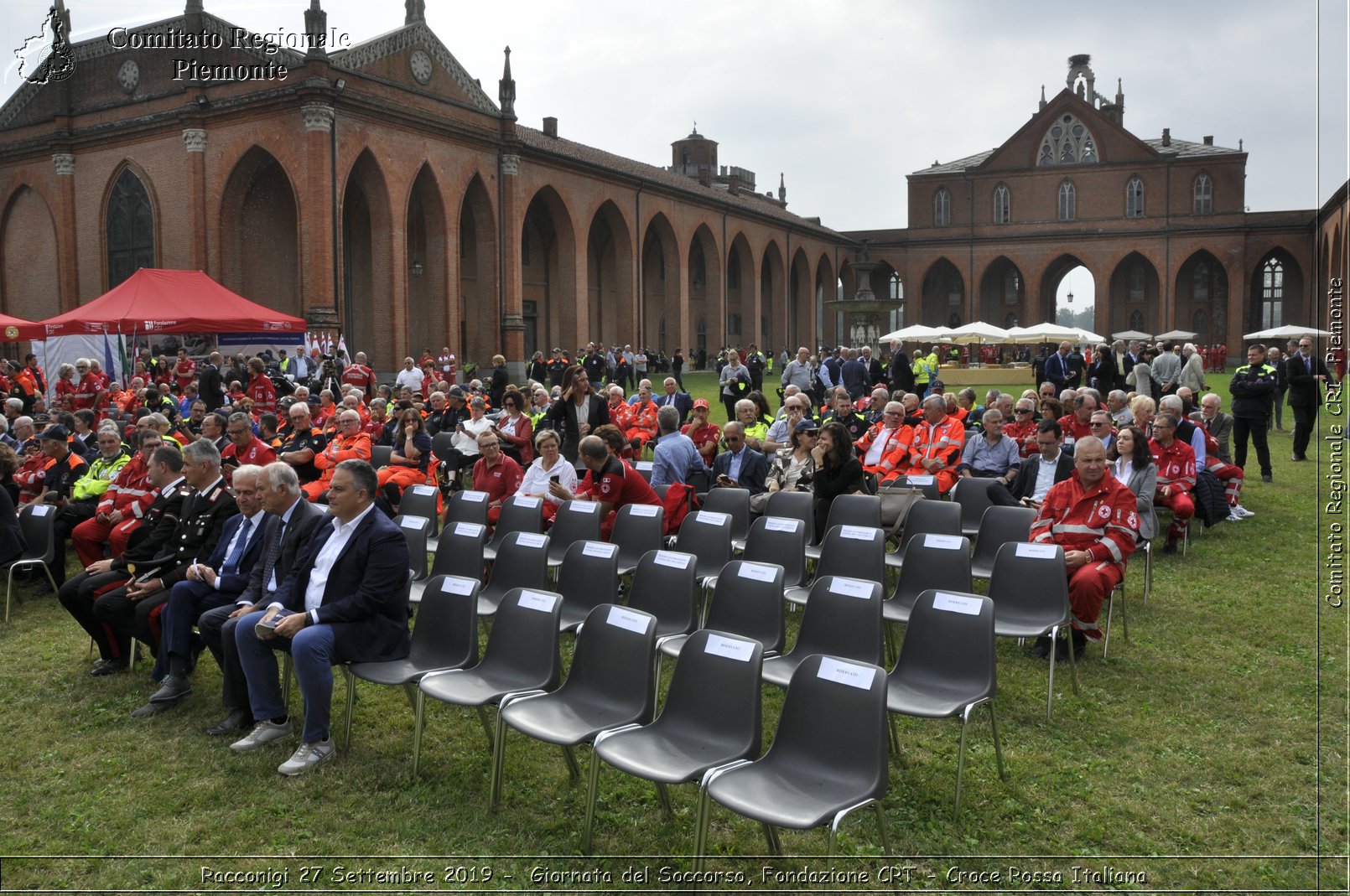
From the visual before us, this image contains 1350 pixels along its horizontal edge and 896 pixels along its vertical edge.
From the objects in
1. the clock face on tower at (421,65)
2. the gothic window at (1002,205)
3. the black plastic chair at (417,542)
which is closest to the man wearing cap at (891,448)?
the black plastic chair at (417,542)

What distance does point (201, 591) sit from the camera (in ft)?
18.3

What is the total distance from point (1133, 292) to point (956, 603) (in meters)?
53.2

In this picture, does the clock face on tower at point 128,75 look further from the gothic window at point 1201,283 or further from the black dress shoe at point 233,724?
the gothic window at point 1201,283

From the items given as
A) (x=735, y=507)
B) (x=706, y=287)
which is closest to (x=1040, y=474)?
(x=735, y=507)

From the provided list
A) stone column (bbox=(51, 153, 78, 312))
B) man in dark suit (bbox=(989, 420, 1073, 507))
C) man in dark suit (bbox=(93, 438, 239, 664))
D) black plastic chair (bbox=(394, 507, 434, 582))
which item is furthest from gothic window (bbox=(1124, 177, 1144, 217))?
man in dark suit (bbox=(93, 438, 239, 664))

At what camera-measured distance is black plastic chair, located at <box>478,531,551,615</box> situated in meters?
5.69

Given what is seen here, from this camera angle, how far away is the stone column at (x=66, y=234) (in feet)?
92.8

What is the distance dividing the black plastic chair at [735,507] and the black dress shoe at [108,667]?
4057mm

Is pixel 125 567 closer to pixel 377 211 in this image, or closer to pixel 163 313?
pixel 163 313

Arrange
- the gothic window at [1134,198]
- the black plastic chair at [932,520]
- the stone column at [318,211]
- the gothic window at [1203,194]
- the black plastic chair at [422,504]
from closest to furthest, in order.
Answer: the black plastic chair at [932,520]
the black plastic chair at [422,504]
the stone column at [318,211]
the gothic window at [1203,194]
the gothic window at [1134,198]

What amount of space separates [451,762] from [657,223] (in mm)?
35846

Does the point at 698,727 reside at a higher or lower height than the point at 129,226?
lower

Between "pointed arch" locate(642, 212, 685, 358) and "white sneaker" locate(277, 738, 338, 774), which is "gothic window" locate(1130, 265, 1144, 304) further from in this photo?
"white sneaker" locate(277, 738, 338, 774)

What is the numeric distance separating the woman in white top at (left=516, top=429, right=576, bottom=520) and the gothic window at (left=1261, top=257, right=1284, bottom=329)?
50016 millimetres
